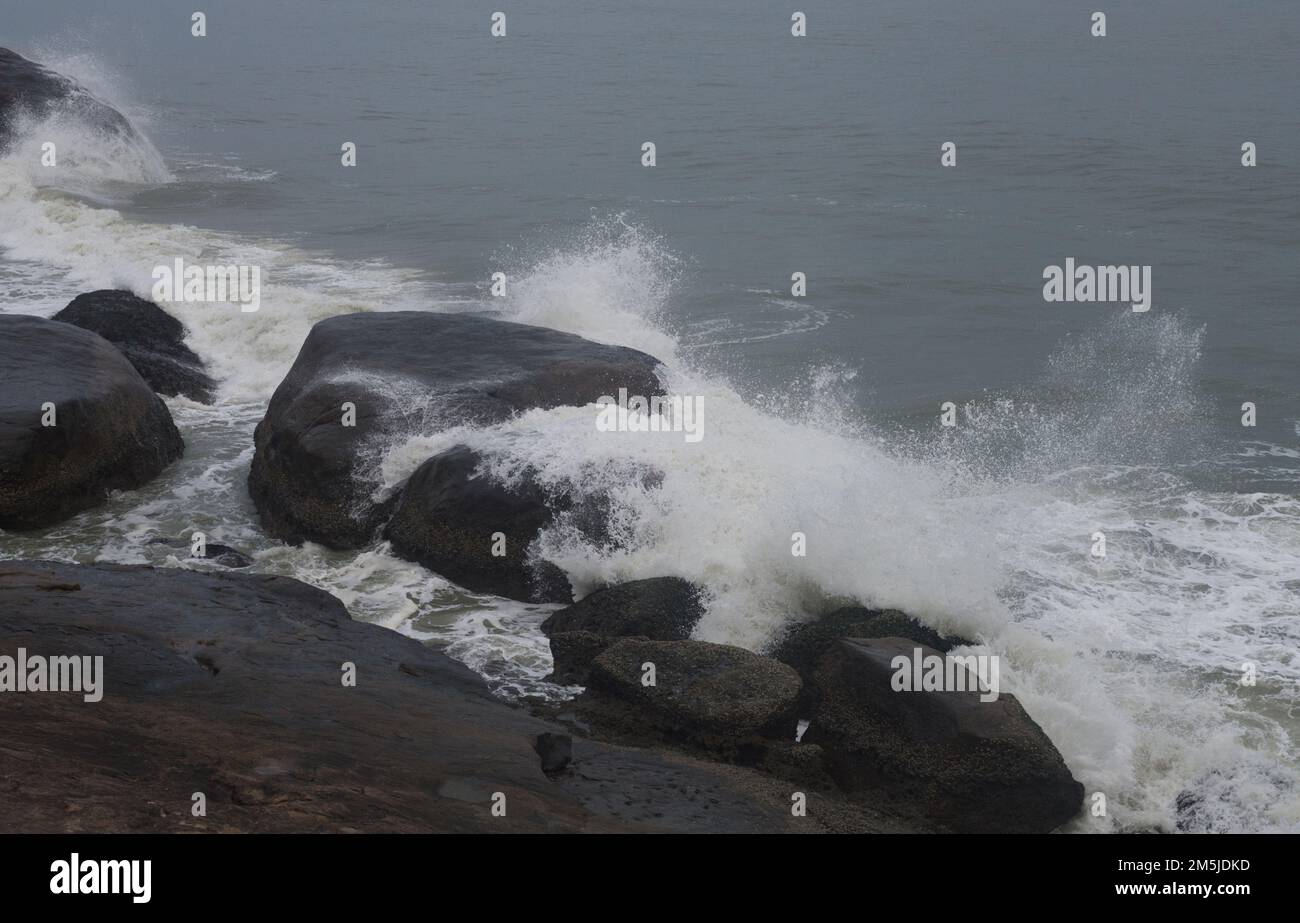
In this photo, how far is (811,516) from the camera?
10.0 meters

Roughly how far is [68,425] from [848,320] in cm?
1122

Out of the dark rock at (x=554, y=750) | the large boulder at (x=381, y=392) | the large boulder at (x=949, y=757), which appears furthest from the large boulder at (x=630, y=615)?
the large boulder at (x=381, y=392)

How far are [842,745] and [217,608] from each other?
3.84m

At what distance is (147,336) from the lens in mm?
15531

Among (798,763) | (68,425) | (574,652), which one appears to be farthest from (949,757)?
(68,425)

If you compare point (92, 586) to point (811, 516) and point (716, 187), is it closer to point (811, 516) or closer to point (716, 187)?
point (811, 516)

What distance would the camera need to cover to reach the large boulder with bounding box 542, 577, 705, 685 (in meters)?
8.88

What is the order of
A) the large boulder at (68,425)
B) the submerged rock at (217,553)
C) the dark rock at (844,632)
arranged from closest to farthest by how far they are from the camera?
1. the dark rock at (844,632)
2. the submerged rock at (217,553)
3. the large boulder at (68,425)

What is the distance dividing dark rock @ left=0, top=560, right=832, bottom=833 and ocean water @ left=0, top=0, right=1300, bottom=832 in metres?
1.22

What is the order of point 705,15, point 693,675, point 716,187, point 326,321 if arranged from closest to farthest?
point 693,675 → point 326,321 → point 716,187 → point 705,15

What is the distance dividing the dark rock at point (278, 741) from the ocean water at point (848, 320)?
1220mm

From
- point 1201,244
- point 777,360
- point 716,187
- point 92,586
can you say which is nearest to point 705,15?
point 716,187

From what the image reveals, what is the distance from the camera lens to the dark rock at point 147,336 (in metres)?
14.7

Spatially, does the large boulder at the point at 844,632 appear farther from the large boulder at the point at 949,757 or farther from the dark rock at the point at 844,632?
the large boulder at the point at 949,757
